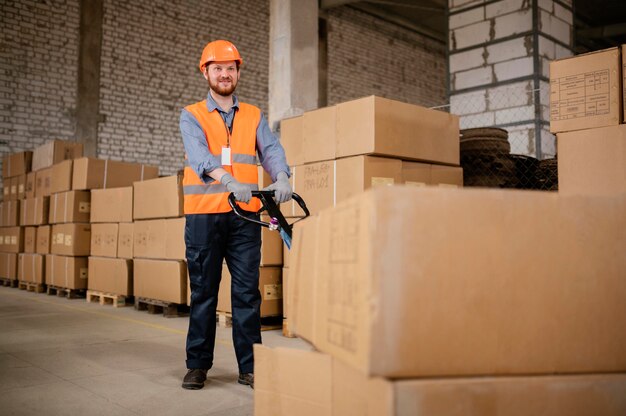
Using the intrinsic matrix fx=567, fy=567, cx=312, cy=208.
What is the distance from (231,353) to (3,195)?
7297 millimetres

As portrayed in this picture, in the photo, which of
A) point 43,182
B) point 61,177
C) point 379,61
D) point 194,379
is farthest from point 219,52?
point 379,61

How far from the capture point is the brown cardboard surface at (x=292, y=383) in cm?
145

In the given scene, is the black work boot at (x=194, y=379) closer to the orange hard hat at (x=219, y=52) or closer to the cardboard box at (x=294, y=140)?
the orange hard hat at (x=219, y=52)

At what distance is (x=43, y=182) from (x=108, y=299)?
7.97 feet

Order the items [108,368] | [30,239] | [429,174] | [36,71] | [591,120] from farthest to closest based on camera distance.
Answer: [36,71]
[30,239]
[429,174]
[108,368]
[591,120]

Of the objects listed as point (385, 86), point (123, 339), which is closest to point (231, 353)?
point (123, 339)

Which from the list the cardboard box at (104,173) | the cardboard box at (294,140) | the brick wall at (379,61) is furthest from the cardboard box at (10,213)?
the brick wall at (379,61)

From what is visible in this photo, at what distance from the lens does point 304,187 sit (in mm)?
4199

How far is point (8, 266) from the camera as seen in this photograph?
8852 mm

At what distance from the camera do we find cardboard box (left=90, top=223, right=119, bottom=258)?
259 inches

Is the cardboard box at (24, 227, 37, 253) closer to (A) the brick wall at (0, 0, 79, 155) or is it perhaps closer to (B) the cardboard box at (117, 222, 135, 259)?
(A) the brick wall at (0, 0, 79, 155)

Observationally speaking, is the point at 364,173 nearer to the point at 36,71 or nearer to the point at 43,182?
the point at 43,182

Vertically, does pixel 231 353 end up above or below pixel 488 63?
below

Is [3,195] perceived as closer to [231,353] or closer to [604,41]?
[231,353]
